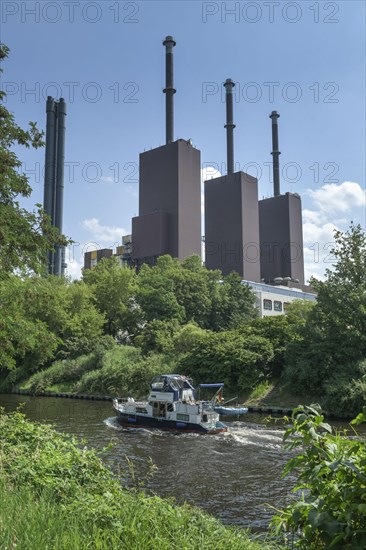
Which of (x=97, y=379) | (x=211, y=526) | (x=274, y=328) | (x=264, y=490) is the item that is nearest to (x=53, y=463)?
(x=211, y=526)

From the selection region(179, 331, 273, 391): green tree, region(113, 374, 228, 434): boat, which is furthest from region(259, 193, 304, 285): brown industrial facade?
region(113, 374, 228, 434): boat

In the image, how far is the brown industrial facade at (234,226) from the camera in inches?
3573

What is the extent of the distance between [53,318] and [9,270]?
39812 mm

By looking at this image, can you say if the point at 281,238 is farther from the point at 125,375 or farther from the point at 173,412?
the point at 173,412

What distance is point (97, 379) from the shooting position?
44344 millimetres

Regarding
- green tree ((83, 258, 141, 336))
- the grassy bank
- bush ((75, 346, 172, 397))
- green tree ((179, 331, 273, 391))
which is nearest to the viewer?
the grassy bank

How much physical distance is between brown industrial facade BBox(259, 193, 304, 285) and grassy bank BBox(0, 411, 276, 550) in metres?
106

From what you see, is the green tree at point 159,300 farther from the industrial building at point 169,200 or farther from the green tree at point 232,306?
the industrial building at point 169,200

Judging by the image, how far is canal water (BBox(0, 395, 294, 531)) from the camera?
12977 mm

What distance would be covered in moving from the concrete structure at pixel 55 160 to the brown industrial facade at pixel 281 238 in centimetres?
5351

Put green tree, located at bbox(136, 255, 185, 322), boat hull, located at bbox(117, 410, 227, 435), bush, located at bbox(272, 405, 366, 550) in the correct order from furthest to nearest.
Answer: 1. green tree, located at bbox(136, 255, 185, 322)
2. boat hull, located at bbox(117, 410, 227, 435)
3. bush, located at bbox(272, 405, 366, 550)

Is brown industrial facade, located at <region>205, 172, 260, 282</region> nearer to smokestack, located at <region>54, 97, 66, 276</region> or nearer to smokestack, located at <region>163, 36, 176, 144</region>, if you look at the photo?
smokestack, located at <region>163, 36, 176, 144</region>

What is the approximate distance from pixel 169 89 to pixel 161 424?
7769 centimetres

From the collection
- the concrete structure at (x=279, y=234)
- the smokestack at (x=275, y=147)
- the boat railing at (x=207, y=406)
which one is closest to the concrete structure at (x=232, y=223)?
the smokestack at (x=275, y=147)
